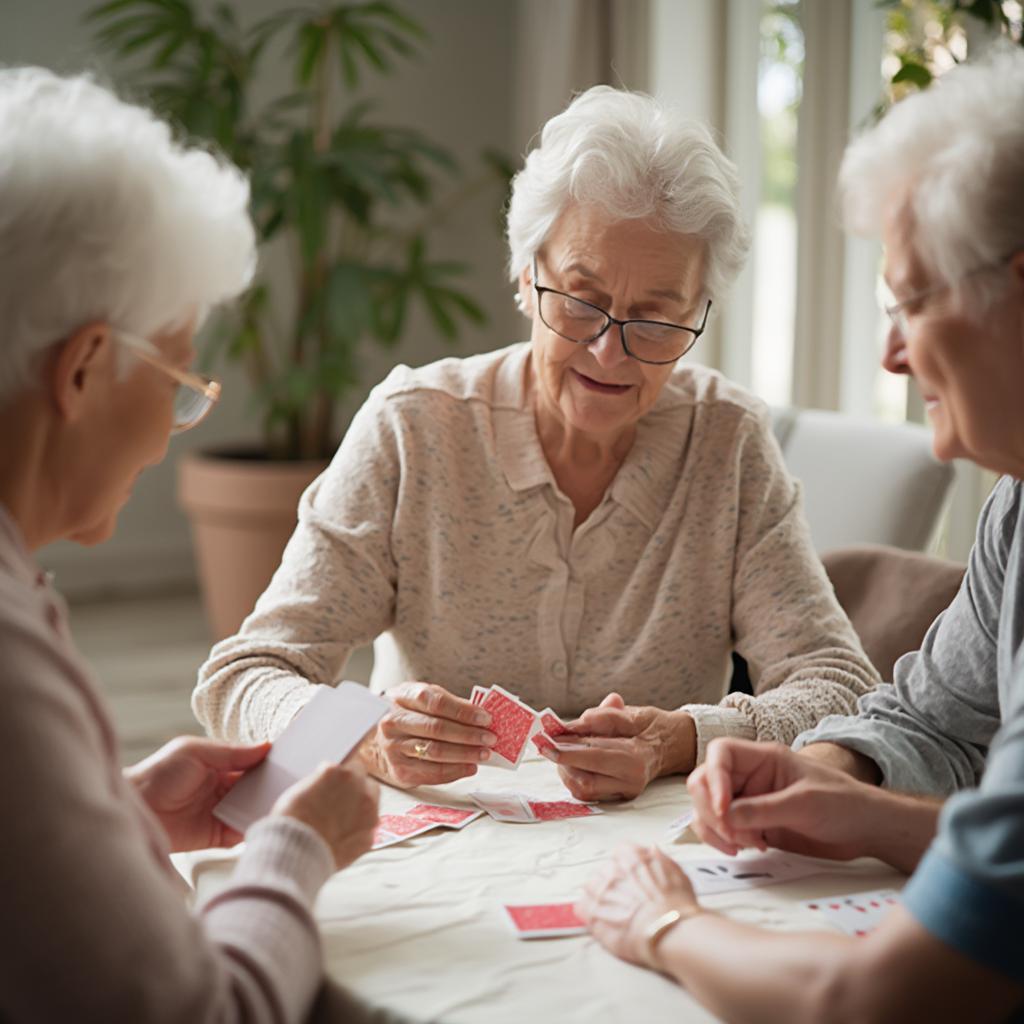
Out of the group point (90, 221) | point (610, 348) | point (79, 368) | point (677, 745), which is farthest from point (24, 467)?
point (610, 348)

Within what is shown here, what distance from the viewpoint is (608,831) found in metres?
1.64

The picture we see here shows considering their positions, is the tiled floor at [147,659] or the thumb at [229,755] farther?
the tiled floor at [147,659]

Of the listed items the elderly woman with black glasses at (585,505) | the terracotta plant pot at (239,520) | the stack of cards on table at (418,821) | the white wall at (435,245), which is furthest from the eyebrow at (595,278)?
the white wall at (435,245)

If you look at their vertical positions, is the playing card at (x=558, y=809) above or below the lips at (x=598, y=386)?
below

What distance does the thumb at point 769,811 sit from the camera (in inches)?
58.2

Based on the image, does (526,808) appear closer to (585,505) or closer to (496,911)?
(496,911)

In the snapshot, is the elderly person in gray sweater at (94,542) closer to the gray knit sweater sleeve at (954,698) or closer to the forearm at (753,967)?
the forearm at (753,967)

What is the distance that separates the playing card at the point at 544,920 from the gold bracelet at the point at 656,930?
100 millimetres

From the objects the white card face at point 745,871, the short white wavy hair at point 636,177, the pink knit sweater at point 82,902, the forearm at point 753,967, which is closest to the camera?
the pink knit sweater at point 82,902

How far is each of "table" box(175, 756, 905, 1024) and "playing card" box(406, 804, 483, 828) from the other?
1 cm

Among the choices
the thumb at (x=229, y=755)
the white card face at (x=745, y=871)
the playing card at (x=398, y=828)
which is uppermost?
the thumb at (x=229, y=755)

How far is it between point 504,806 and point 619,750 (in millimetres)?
163

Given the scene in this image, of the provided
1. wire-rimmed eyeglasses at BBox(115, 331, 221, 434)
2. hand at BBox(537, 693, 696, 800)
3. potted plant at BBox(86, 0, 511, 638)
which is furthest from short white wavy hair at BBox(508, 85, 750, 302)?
potted plant at BBox(86, 0, 511, 638)

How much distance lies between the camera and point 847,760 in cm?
167
